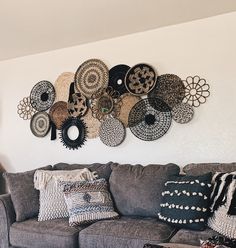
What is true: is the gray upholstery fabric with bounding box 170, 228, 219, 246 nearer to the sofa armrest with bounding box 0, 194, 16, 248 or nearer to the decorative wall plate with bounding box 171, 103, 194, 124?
the decorative wall plate with bounding box 171, 103, 194, 124

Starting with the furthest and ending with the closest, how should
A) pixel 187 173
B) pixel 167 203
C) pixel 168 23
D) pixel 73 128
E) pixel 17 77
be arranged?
1. pixel 17 77
2. pixel 73 128
3. pixel 168 23
4. pixel 187 173
5. pixel 167 203

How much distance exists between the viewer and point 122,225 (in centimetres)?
236

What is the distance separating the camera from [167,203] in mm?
2385

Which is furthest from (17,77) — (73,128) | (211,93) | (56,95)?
(211,93)

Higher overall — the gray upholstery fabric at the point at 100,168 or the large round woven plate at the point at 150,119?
the large round woven plate at the point at 150,119

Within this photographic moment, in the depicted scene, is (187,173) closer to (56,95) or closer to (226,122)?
(226,122)

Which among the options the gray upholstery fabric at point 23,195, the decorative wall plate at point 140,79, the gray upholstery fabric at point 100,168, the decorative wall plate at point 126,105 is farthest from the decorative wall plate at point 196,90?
the gray upholstery fabric at point 23,195

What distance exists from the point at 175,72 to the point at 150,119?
1.73 feet

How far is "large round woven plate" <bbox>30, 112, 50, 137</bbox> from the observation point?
3711 mm

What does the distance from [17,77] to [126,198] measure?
2275 millimetres

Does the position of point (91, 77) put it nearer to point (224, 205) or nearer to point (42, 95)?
point (42, 95)

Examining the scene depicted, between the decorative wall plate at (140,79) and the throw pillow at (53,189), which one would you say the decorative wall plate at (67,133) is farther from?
the decorative wall plate at (140,79)

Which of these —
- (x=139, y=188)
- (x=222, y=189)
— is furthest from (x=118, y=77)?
(x=222, y=189)

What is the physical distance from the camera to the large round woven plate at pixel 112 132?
329 cm
